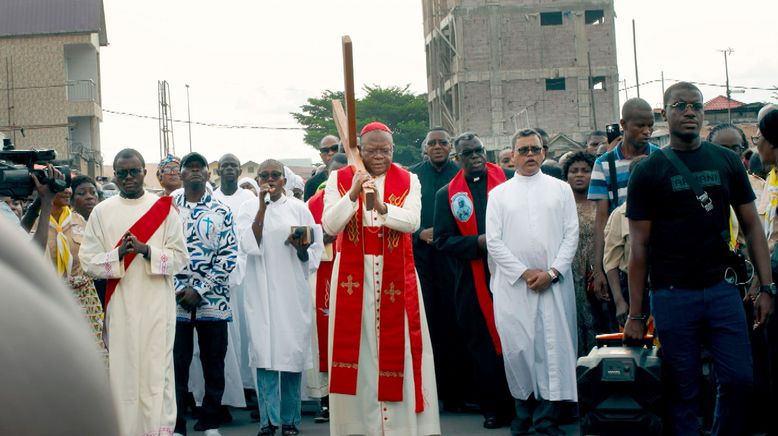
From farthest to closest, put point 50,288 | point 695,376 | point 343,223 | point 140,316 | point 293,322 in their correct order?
1. point 293,322
2. point 140,316
3. point 343,223
4. point 695,376
5. point 50,288

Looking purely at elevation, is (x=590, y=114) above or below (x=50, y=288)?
above

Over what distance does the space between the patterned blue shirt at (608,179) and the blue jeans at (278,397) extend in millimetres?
2875

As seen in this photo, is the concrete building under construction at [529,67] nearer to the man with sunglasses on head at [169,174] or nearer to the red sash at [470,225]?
the man with sunglasses on head at [169,174]

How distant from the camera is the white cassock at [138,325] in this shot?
→ 8.47 metres

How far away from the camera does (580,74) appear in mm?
54562

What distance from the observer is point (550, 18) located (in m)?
56.2

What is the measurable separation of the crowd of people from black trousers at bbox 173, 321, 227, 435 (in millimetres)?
17

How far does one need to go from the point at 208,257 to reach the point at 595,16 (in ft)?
164

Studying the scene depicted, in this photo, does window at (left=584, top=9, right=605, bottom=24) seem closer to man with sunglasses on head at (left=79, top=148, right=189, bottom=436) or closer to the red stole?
the red stole

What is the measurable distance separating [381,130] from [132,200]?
1981mm

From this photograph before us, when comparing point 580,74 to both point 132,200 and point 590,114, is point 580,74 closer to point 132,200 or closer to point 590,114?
point 590,114

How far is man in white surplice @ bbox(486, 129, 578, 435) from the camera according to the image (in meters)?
8.94

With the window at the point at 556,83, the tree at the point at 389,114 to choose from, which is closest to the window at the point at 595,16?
the window at the point at 556,83

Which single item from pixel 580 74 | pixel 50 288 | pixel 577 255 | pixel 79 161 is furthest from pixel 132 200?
pixel 580 74
